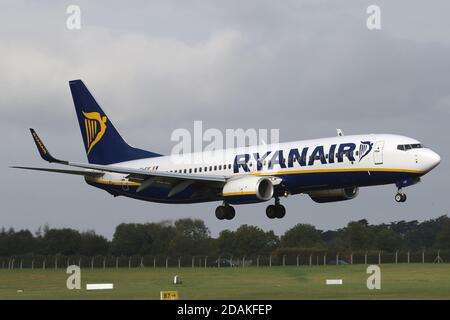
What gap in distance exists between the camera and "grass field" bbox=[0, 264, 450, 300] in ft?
159

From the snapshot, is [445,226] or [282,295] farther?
[445,226]

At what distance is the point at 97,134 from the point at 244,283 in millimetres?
20835

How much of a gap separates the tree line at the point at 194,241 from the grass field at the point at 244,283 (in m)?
7.19

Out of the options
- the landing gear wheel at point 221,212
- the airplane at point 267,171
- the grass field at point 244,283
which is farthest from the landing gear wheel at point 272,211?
the grass field at point 244,283

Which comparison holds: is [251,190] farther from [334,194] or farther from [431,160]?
[431,160]

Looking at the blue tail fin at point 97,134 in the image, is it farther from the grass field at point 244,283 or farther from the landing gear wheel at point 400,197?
the landing gear wheel at point 400,197

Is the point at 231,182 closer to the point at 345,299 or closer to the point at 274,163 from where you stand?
the point at 274,163

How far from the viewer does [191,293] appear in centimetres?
5009

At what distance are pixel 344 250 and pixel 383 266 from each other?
9983mm

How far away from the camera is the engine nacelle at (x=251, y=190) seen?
198ft

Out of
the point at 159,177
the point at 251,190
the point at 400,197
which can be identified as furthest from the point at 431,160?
the point at 159,177

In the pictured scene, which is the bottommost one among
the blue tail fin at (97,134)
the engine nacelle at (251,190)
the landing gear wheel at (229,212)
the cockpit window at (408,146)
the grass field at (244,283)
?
the grass field at (244,283)

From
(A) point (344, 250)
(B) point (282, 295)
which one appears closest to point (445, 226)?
(A) point (344, 250)

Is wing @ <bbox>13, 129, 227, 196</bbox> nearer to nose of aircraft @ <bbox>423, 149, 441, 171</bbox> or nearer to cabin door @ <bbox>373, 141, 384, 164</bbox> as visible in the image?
cabin door @ <bbox>373, 141, 384, 164</bbox>
